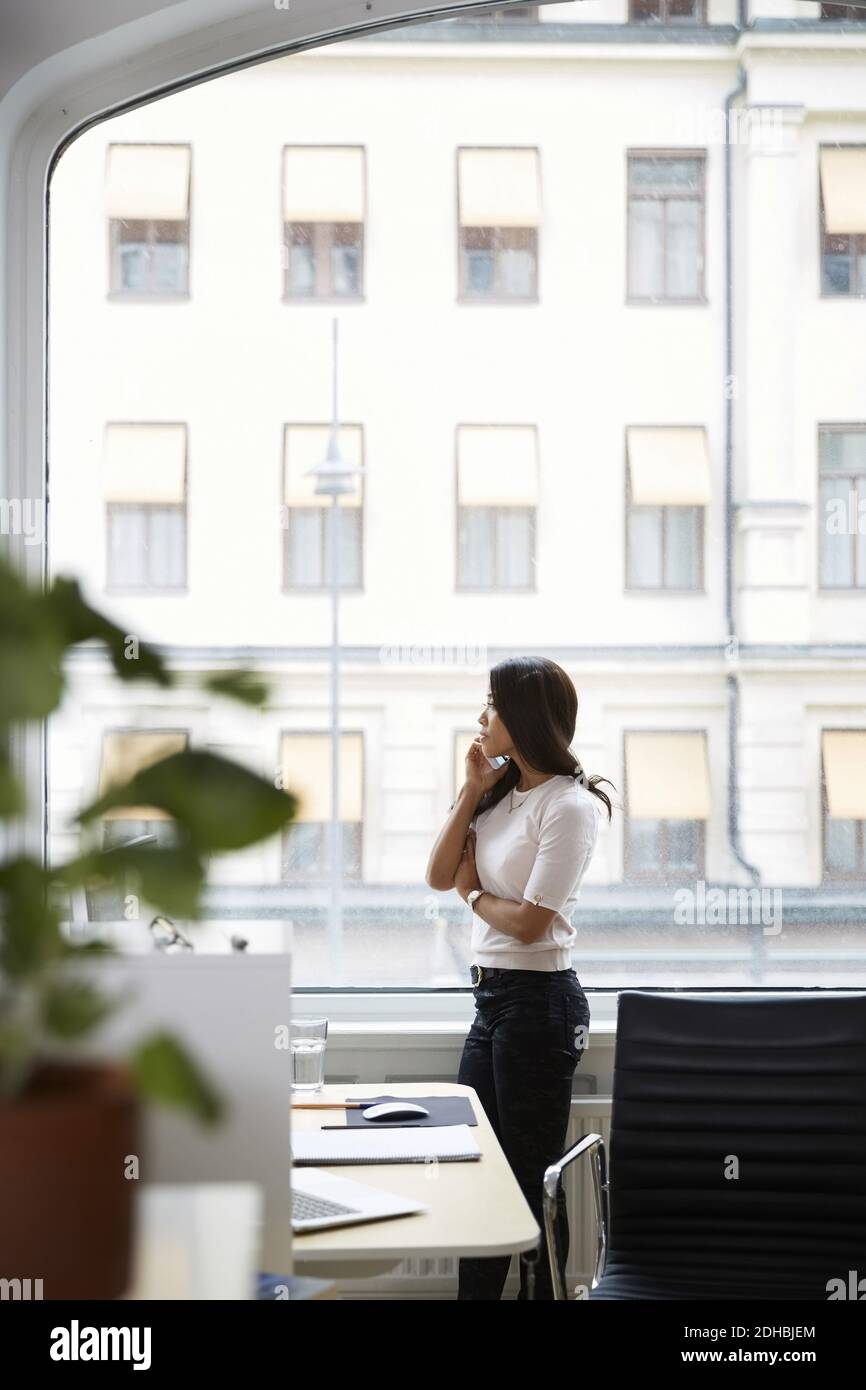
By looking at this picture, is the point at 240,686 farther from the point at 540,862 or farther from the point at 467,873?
the point at 467,873

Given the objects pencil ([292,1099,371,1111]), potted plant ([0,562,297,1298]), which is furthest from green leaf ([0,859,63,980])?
pencil ([292,1099,371,1111])

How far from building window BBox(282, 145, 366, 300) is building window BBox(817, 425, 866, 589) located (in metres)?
1.32

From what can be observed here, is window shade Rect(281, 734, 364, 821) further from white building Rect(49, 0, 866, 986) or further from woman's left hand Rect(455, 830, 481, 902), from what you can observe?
woman's left hand Rect(455, 830, 481, 902)

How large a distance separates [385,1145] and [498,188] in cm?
244

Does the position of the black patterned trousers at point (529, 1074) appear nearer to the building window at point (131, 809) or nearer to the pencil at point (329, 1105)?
the pencil at point (329, 1105)

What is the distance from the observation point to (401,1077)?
3.27m

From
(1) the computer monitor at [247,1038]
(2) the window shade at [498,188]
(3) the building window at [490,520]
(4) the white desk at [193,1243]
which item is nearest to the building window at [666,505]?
(3) the building window at [490,520]

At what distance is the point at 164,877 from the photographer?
708mm

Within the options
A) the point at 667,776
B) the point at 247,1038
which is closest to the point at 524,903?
the point at 667,776

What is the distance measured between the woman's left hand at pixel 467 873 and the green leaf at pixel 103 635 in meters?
2.24

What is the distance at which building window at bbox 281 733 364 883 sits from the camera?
3.48 meters

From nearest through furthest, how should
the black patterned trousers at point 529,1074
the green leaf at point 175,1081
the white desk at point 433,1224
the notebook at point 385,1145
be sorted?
the green leaf at point 175,1081 < the white desk at point 433,1224 < the notebook at point 385,1145 < the black patterned trousers at point 529,1074

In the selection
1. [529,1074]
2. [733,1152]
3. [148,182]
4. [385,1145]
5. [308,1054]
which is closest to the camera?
[385,1145]

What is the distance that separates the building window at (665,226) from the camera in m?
3.45
